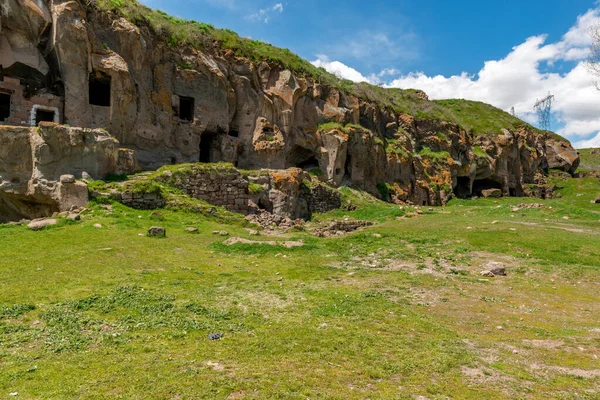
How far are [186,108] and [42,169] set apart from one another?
13885mm

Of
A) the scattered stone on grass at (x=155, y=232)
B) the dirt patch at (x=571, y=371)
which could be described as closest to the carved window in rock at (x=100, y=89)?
the scattered stone on grass at (x=155, y=232)

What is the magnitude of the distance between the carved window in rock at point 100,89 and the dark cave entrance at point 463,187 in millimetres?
41323

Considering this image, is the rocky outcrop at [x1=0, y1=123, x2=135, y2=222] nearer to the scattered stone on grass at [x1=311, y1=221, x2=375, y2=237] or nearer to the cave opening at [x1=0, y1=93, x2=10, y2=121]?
the cave opening at [x1=0, y1=93, x2=10, y2=121]

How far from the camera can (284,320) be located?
6.25 metres

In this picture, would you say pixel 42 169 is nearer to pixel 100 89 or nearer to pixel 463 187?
pixel 100 89

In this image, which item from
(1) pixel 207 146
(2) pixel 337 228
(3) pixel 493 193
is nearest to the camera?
(2) pixel 337 228

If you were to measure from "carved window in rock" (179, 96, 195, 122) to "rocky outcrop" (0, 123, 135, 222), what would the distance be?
11.1m

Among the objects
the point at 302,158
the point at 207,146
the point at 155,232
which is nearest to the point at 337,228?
the point at 155,232

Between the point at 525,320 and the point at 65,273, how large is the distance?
31.4 ft

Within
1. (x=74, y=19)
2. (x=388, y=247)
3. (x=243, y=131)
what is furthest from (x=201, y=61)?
(x=388, y=247)

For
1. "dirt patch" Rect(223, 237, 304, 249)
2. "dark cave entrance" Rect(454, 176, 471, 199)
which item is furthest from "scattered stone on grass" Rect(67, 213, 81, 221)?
"dark cave entrance" Rect(454, 176, 471, 199)

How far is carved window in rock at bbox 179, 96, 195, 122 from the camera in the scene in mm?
27484

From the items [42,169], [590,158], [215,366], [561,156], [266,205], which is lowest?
[215,366]

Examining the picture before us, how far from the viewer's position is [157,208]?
17.4 m
